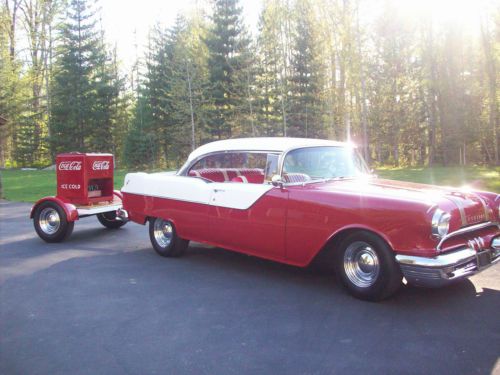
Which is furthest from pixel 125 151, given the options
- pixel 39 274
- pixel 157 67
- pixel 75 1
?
pixel 39 274

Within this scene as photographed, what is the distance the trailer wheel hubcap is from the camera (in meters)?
7.38

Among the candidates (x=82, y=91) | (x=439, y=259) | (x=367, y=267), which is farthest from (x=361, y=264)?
(x=82, y=91)

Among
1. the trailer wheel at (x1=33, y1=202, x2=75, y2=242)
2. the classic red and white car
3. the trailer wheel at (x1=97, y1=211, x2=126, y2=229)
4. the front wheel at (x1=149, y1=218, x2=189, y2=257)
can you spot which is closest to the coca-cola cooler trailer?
the trailer wheel at (x1=33, y1=202, x2=75, y2=242)

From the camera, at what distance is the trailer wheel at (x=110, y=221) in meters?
8.50

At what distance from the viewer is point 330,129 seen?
28359 millimetres

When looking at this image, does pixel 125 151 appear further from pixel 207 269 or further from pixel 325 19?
pixel 207 269

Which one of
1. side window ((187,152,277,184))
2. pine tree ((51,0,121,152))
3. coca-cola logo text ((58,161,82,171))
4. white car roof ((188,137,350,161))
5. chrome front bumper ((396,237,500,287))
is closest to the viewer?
chrome front bumper ((396,237,500,287))

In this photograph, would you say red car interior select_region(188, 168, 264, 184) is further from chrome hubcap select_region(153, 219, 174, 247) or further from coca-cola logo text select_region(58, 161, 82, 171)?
coca-cola logo text select_region(58, 161, 82, 171)

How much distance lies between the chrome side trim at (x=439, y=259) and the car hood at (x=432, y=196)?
0.98 feet

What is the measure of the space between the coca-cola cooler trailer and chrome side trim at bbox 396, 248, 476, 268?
4779mm

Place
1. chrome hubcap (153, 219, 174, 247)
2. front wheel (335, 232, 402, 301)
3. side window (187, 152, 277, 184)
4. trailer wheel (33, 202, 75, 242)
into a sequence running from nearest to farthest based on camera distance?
front wheel (335, 232, 402, 301) < side window (187, 152, 277, 184) < chrome hubcap (153, 219, 174, 247) < trailer wheel (33, 202, 75, 242)

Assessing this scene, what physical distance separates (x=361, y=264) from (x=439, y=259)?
30.3 inches

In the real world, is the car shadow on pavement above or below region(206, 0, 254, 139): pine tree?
below

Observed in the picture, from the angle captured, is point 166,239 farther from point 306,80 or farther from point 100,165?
point 306,80
